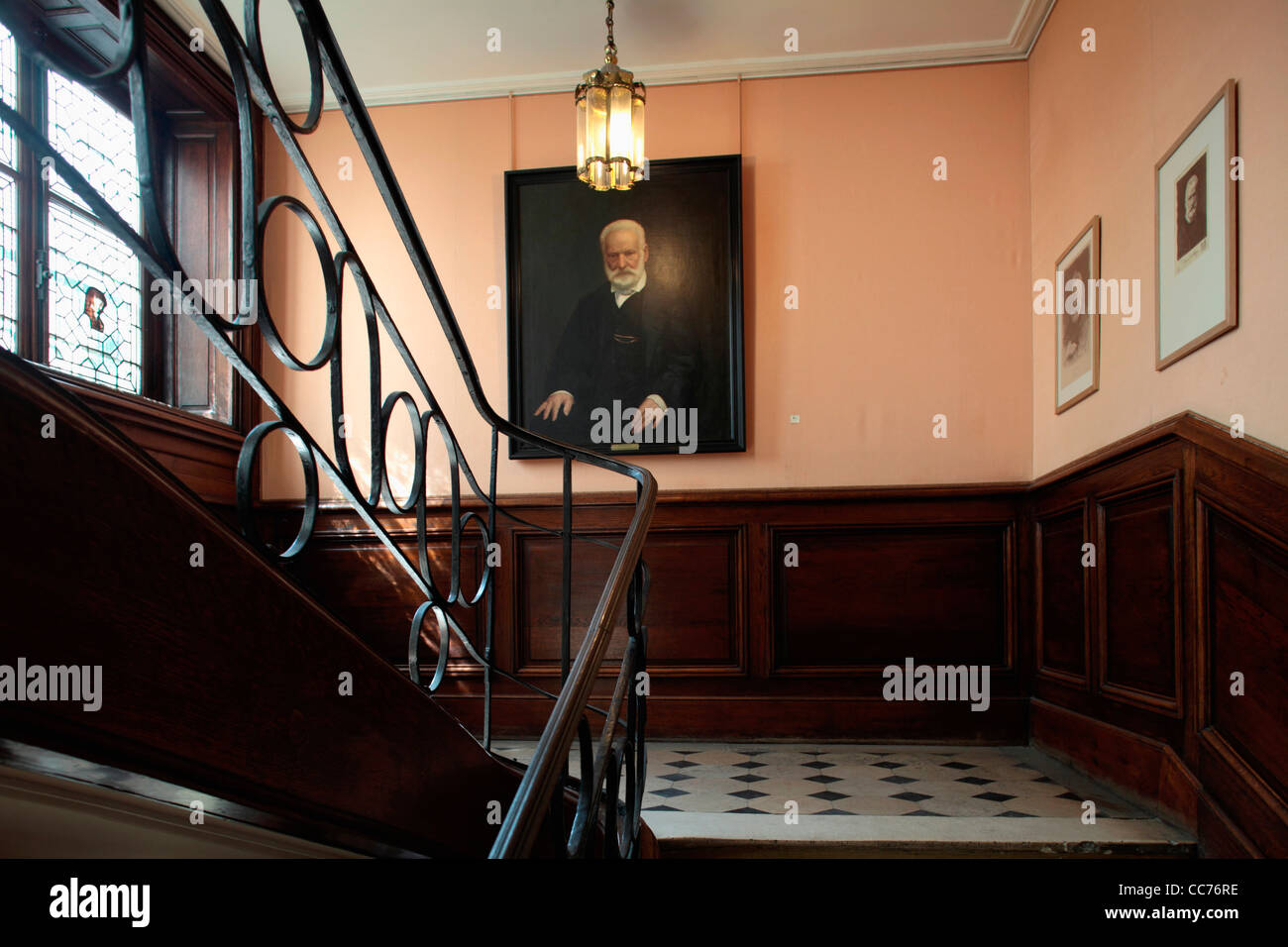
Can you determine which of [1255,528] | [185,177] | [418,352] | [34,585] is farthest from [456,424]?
[34,585]

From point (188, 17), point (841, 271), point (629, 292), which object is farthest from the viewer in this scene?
point (629, 292)

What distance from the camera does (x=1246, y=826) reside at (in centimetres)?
256

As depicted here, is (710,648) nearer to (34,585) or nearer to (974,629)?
(974,629)

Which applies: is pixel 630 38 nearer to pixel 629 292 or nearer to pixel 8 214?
pixel 629 292

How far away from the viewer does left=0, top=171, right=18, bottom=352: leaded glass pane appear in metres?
3.85

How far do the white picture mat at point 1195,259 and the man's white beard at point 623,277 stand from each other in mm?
2646

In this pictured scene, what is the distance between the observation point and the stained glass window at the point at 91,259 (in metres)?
4.14

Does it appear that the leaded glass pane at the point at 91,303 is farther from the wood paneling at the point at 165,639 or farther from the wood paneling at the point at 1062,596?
the wood paneling at the point at 1062,596

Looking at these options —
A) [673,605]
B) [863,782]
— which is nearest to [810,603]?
[673,605]

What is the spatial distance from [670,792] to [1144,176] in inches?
117

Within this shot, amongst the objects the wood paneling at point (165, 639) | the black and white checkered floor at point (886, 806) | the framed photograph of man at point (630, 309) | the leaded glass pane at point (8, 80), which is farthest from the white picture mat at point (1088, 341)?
the leaded glass pane at point (8, 80)

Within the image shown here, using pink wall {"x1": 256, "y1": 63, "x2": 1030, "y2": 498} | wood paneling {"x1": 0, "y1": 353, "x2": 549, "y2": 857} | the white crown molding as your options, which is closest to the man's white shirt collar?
pink wall {"x1": 256, "y1": 63, "x2": 1030, "y2": 498}

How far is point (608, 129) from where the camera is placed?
14.0 ft

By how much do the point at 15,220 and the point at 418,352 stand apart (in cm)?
197
